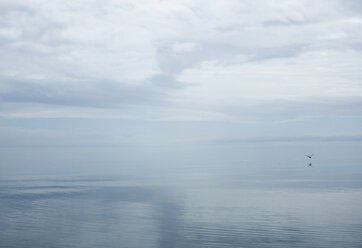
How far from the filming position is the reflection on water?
49.8 meters

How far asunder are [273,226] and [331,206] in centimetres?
2072

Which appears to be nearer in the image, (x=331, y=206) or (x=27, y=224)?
(x=27, y=224)

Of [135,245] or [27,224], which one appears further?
[27,224]

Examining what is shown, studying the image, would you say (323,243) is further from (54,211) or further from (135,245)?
(54,211)

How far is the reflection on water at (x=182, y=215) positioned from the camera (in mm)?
49844

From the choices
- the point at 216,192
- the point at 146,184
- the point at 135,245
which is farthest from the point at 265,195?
the point at 135,245

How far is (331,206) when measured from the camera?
70688mm

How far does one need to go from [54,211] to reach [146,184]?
4147 centimetres

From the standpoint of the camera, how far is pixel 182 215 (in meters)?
64.4

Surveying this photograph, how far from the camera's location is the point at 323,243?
4756cm

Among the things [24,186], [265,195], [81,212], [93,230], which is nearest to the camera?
[93,230]

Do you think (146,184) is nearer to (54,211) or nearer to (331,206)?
(54,211)

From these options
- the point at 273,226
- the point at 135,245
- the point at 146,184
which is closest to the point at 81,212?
the point at 135,245

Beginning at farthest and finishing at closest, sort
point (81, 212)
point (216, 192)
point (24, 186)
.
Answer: point (24, 186) → point (216, 192) → point (81, 212)
